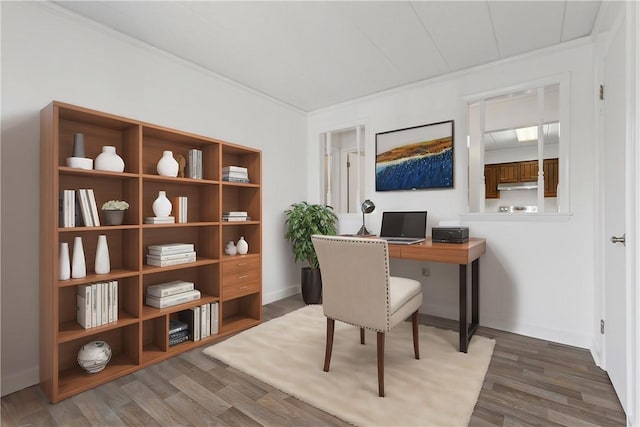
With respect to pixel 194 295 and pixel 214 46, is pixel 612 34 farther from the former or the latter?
pixel 194 295

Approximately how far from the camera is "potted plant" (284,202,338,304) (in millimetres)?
3523

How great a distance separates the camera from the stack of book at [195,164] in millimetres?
2585

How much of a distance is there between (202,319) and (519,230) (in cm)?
284

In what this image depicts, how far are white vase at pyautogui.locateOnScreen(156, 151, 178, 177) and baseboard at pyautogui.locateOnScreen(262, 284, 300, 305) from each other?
1799mm

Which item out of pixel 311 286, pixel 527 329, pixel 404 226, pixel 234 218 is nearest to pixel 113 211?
pixel 234 218

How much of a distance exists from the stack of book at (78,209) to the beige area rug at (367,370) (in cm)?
127

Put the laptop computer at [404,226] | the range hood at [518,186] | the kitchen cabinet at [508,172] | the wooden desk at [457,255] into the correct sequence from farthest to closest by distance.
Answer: the range hood at [518,186], the kitchen cabinet at [508,172], the laptop computer at [404,226], the wooden desk at [457,255]

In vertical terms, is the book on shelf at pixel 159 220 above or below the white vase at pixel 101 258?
above

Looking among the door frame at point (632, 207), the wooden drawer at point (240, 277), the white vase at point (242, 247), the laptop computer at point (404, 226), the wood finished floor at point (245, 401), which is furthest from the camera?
the laptop computer at point (404, 226)

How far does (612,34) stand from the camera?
1.81m

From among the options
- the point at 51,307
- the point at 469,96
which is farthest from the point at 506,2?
the point at 51,307

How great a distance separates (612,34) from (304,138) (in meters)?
3.08

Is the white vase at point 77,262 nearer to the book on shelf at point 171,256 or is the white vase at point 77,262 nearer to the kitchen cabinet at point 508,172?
the book on shelf at point 171,256

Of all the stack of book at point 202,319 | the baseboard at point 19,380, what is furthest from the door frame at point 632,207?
the baseboard at point 19,380
